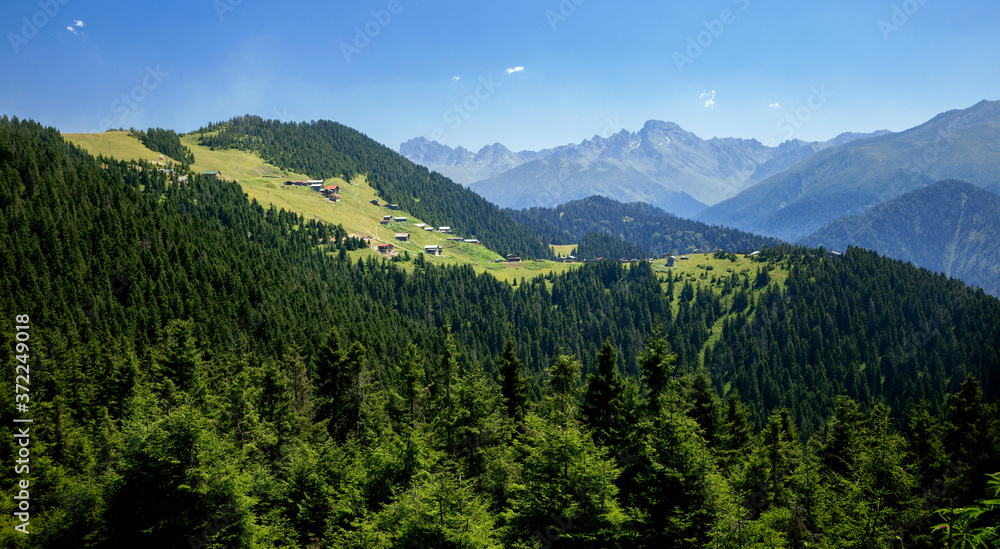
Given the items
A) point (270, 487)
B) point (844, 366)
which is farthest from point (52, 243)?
point (844, 366)

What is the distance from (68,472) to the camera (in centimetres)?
5828

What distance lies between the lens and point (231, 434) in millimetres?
51500

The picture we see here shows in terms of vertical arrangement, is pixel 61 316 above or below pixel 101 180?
below

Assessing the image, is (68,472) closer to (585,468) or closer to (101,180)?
(585,468)

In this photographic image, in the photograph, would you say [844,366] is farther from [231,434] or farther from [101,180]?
[101,180]

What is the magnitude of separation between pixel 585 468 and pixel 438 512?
938 centimetres

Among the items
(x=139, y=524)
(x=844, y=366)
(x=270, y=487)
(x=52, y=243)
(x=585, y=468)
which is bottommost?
(x=844, y=366)

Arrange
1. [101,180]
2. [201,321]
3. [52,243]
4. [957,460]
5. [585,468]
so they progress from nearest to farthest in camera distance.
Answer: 1. [585,468]
2. [957,460]
3. [201,321]
4. [52,243]
5. [101,180]

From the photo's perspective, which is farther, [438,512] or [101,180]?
[101,180]

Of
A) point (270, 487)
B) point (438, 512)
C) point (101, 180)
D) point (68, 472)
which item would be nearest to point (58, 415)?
point (68, 472)

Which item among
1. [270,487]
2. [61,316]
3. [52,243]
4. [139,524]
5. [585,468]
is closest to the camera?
[585,468]

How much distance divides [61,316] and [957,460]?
6609 inches

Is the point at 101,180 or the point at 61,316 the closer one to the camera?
the point at 61,316

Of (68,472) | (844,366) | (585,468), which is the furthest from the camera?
(844,366)
